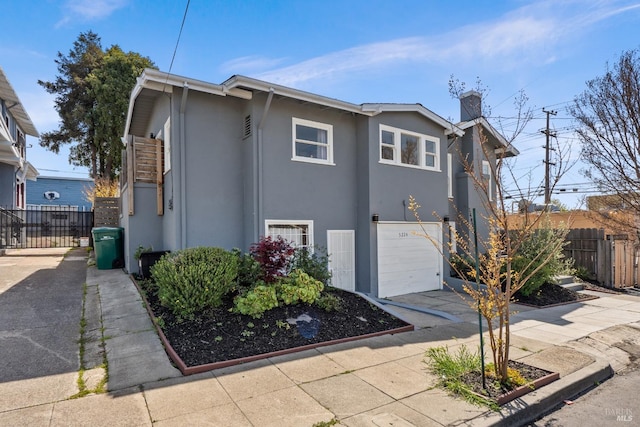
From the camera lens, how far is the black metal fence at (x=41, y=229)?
49.8 ft

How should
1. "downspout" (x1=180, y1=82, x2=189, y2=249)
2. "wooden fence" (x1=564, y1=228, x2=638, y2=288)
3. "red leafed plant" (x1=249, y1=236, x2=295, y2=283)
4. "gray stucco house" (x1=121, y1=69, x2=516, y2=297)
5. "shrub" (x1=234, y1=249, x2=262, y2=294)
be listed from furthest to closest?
1. "wooden fence" (x1=564, y1=228, x2=638, y2=288)
2. "gray stucco house" (x1=121, y1=69, x2=516, y2=297)
3. "downspout" (x1=180, y1=82, x2=189, y2=249)
4. "shrub" (x1=234, y1=249, x2=262, y2=294)
5. "red leafed plant" (x1=249, y1=236, x2=295, y2=283)

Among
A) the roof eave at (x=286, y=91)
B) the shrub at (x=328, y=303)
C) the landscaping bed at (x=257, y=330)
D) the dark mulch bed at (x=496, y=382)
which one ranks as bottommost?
the dark mulch bed at (x=496, y=382)

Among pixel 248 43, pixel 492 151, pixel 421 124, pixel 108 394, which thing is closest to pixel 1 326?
pixel 108 394

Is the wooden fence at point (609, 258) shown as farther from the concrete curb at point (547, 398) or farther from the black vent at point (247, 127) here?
the black vent at point (247, 127)

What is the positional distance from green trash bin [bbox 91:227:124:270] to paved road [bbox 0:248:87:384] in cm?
61

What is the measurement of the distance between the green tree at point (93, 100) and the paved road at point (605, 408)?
820 inches

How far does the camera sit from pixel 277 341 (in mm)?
5211

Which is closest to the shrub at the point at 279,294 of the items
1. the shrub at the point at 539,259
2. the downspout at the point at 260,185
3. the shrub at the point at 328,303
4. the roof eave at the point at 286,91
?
the shrub at the point at 328,303

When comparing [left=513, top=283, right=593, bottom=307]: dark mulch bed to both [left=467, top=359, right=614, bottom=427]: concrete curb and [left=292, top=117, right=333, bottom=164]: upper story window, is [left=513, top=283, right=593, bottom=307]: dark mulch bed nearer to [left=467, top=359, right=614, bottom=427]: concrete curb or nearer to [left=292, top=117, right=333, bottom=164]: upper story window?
[left=467, top=359, right=614, bottom=427]: concrete curb

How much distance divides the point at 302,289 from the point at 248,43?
4998mm

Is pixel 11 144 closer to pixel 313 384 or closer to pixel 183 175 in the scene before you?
pixel 183 175

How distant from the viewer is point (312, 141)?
938cm

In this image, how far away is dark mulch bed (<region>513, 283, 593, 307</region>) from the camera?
923cm

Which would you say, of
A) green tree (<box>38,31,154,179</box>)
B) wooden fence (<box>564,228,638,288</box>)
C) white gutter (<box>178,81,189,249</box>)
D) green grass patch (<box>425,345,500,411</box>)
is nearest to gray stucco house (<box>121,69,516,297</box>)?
white gutter (<box>178,81,189,249</box>)
